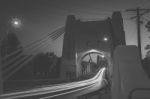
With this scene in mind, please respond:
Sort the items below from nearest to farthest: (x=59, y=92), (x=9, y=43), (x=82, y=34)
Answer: (x=9, y=43)
(x=82, y=34)
(x=59, y=92)

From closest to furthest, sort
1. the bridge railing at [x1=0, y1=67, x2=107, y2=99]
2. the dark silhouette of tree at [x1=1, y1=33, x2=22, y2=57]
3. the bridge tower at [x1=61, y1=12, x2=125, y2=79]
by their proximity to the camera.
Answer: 1. the bridge tower at [x1=61, y1=12, x2=125, y2=79]
2. the dark silhouette of tree at [x1=1, y1=33, x2=22, y2=57]
3. the bridge railing at [x1=0, y1=67, x2=107, y2=99]

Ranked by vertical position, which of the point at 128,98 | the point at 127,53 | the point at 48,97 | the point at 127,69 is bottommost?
the point at 48,97

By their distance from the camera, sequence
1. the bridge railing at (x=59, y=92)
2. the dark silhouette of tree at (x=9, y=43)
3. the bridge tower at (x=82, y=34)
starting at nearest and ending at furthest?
1. the bridge tower at (x=82, y=34)
2. the dark silhouette of tree at (x=9, y=43)
3. the bridge railing at (x=59, y=92)

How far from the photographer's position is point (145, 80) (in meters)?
3.77

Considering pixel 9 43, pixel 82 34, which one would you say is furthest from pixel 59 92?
pixel 9 43

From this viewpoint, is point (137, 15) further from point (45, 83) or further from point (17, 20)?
point (45, 83)

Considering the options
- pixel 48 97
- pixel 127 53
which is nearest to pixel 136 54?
pixel 127 53

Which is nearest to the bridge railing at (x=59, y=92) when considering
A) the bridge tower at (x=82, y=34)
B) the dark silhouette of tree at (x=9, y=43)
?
the dark silhouette of tree at (x=9, y=43)

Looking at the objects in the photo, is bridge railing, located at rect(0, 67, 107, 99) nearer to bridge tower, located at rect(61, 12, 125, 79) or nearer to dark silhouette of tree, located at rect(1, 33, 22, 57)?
dark silhouette of tree, located at rect(1, 33, 22, 57)

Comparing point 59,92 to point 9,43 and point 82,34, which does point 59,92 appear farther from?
point 9,43

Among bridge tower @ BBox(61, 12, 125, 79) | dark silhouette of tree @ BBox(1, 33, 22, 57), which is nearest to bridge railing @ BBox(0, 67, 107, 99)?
dark silhouette of tree @ BBox(1, 33, 22, 57)

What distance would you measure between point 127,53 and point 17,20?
25.1ft

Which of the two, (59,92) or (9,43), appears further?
(59,92)

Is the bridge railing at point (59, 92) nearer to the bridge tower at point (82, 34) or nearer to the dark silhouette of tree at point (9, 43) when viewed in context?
the dark silhouette of tree at point (9, 43)
